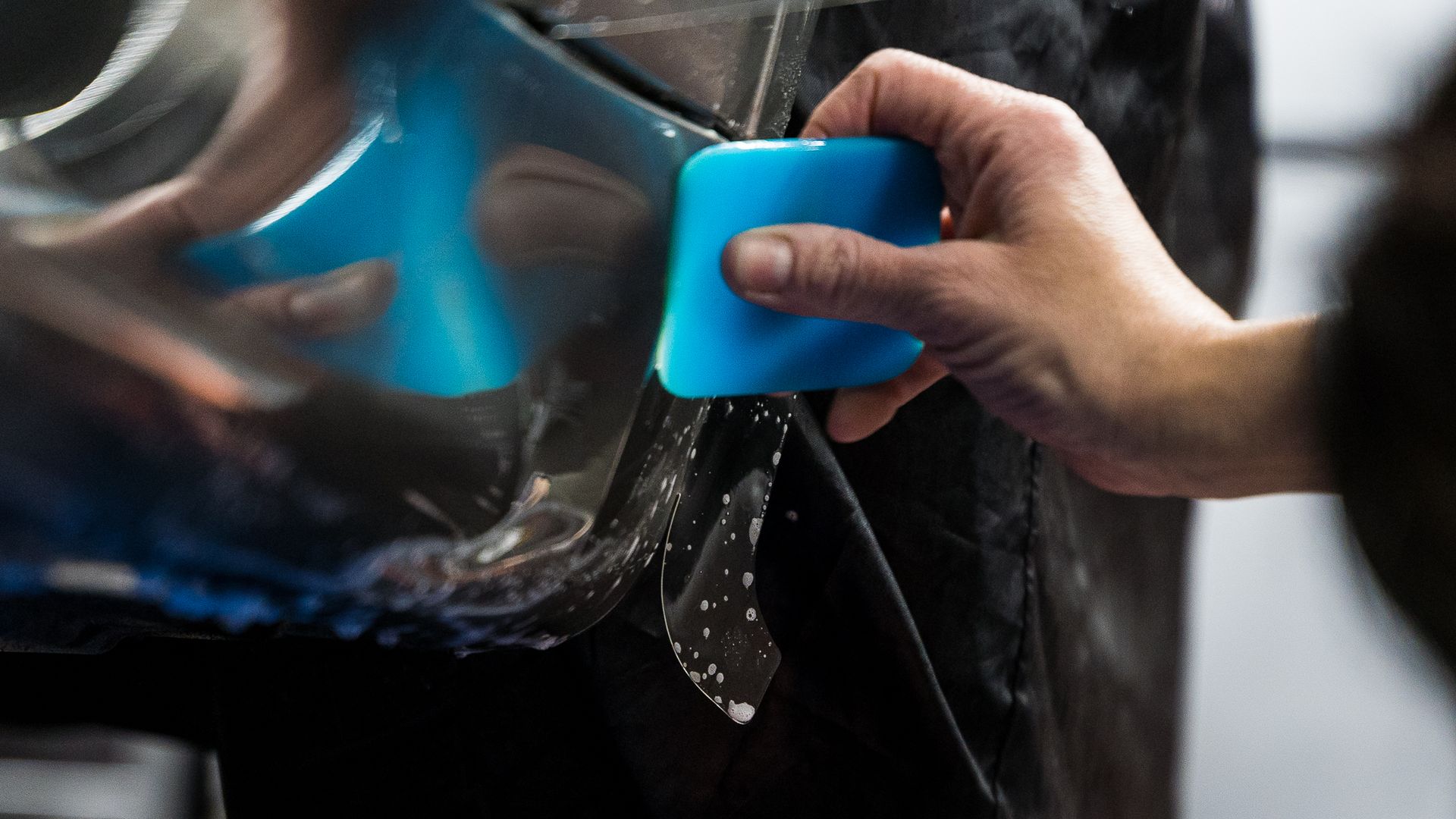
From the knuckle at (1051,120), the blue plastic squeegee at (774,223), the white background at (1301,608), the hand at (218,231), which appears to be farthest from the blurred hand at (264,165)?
the white background at (1301,608)

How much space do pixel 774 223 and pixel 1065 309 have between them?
0.43 ft

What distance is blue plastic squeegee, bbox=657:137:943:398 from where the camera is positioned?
402 mm

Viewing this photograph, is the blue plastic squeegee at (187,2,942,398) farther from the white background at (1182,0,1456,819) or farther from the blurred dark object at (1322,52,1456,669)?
the white background at (1182,0,1456,819)

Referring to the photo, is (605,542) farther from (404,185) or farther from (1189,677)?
(1189,677)

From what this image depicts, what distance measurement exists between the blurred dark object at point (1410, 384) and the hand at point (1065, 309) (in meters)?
0.09

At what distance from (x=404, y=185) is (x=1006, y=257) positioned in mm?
244

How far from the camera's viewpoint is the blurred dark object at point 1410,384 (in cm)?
24

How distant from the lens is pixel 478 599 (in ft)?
1.35

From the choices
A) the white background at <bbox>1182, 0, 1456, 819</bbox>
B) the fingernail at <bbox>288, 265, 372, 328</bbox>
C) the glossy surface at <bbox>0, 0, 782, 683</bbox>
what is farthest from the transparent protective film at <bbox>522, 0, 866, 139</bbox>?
the white background at <bbox>1182, 0, 1456, 819</bbox>

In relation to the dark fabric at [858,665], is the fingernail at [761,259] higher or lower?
higher

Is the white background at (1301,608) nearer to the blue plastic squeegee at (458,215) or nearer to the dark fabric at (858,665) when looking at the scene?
the dark fabric at (858,665)

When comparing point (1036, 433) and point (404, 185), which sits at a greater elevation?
point (404, 185)

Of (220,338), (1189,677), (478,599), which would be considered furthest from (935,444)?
(1189,677)

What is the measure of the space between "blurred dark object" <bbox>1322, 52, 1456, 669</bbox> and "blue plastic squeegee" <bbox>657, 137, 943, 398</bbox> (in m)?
0.21
